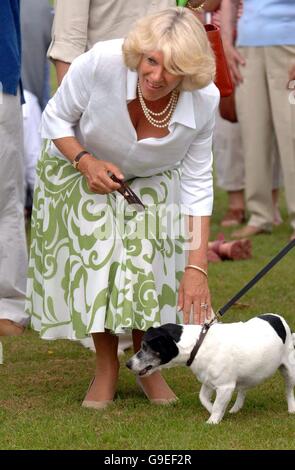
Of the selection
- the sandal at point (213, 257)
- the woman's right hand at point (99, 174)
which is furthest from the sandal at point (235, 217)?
the woman's right hand at point (99, 174)

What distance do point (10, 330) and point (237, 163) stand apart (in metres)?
3.77

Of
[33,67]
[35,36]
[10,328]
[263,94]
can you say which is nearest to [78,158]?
[10,328]

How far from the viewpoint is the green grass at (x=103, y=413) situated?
4.60 meters

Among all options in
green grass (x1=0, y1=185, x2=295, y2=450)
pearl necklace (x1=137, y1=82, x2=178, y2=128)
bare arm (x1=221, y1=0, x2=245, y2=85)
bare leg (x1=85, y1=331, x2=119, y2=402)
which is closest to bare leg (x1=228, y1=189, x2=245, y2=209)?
bare arm (x1=221, y1=0, x2=245, y2=85)

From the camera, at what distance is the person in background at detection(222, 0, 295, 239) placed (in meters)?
8.49

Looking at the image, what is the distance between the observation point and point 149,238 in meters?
5.05

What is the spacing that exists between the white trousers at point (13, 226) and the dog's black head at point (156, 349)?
1.83 metres

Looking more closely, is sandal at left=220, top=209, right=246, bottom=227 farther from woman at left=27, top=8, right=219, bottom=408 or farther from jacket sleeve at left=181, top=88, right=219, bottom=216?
jacket sleeve at left=181, top=88, right=219, bottom=216

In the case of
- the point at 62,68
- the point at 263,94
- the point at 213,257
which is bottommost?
the point at 213,257

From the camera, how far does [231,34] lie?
9.18 m

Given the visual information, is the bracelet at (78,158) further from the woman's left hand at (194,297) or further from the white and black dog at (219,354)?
the white and black dog at (219,354)

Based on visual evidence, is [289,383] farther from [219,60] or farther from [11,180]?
[11,180]

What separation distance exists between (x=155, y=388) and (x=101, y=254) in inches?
24.4
